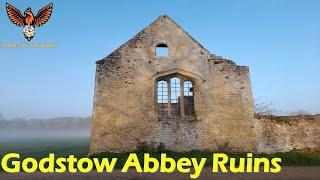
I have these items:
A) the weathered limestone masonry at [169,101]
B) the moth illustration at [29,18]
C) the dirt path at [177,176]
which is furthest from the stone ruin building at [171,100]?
the dirt path at [177,176]

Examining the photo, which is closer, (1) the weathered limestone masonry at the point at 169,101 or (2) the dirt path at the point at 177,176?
(2) the dirt path at the point at 177,176

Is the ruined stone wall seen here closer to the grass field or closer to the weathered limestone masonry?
the weathered limestone masonry

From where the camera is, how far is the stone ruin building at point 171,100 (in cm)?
1407

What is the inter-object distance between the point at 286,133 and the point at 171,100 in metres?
5.86

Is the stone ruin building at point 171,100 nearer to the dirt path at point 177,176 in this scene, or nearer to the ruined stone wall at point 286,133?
the ruined stone wall at point 286,133

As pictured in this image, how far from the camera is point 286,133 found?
1443 cm

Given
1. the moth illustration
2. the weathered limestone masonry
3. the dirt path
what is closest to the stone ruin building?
the weathered limestone masonry

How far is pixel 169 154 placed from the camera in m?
13.3

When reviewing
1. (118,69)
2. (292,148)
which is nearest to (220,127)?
(292,148)

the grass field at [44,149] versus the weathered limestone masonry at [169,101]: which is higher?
the weathered limestone masonry at [169,101]

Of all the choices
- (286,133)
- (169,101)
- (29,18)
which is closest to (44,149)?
(29,18)

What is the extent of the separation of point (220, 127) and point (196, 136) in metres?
1.25

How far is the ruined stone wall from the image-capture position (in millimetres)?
14266

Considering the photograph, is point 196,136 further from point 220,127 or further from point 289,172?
point 289,172
